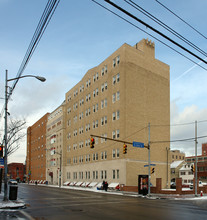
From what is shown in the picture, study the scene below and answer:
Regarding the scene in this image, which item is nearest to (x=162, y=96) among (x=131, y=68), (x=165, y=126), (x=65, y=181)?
(x=165, y=126)

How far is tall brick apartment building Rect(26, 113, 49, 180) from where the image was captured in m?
102

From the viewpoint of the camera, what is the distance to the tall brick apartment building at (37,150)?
102m

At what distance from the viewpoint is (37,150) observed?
366ft

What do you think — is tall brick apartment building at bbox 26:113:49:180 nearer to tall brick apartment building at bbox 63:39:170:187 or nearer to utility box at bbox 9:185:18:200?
tall brick apartment building at bbox 63:39:170:187

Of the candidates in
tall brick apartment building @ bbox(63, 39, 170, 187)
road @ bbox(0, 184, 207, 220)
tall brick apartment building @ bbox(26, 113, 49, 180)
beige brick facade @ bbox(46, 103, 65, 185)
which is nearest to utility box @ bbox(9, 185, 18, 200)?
road @ bbox(0, 184, 207, 220)

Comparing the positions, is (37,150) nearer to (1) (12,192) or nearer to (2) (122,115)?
(2) (122,115)

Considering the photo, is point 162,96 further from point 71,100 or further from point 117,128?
point 71,100

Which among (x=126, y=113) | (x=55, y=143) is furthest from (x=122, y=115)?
(x=55, y=143)

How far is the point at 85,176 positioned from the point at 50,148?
31.4 meters

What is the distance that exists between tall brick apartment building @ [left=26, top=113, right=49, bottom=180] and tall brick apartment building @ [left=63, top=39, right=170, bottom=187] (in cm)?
3820

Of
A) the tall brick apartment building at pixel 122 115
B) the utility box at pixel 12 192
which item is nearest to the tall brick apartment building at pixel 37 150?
the tall brick apartment building at pixel 122 115

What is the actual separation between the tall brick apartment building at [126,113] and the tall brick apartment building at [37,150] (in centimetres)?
3820

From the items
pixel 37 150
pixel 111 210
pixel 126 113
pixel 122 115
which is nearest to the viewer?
pixel 111 210

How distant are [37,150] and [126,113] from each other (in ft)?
228
